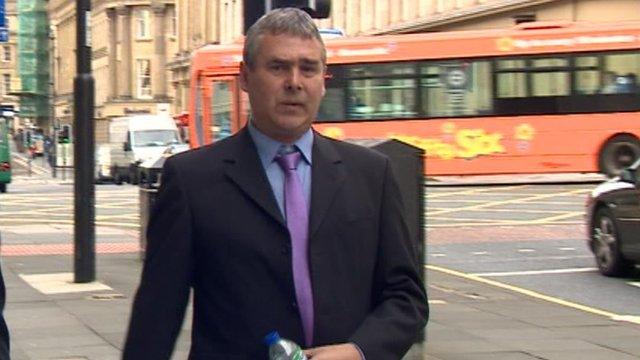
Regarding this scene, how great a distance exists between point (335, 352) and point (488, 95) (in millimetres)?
26977

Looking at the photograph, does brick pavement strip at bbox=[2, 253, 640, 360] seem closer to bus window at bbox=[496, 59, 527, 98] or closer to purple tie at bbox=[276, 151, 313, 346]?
purple tie at bbox=[276, 151, 313, 346]

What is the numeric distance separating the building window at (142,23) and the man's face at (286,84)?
109618mm

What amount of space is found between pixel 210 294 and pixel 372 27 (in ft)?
195

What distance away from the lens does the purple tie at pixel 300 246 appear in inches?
121

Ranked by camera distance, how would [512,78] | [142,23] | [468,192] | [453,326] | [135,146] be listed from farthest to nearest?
[142,23] → [135,146] → [468,192] → [512,78] → [453,326]

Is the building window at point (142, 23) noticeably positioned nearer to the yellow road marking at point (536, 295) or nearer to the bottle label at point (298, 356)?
the yellow road marking at point (536, 295)

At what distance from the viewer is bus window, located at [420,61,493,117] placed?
29.4 meters

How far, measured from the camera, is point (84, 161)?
497 inches

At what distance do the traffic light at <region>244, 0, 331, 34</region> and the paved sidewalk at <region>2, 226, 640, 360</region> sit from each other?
2.22 metres

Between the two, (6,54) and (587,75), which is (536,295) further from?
(6,54)

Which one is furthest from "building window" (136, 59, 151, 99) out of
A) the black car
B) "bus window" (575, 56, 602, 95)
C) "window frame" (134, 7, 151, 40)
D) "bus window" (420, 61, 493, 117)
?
the black car

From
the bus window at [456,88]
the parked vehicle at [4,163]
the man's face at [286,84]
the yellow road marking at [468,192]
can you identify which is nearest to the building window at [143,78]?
the parked vehicle at [4,163]

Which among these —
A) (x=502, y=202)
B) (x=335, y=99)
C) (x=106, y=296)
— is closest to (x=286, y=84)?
(x=106, y=296)

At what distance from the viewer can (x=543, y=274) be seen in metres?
14.8
